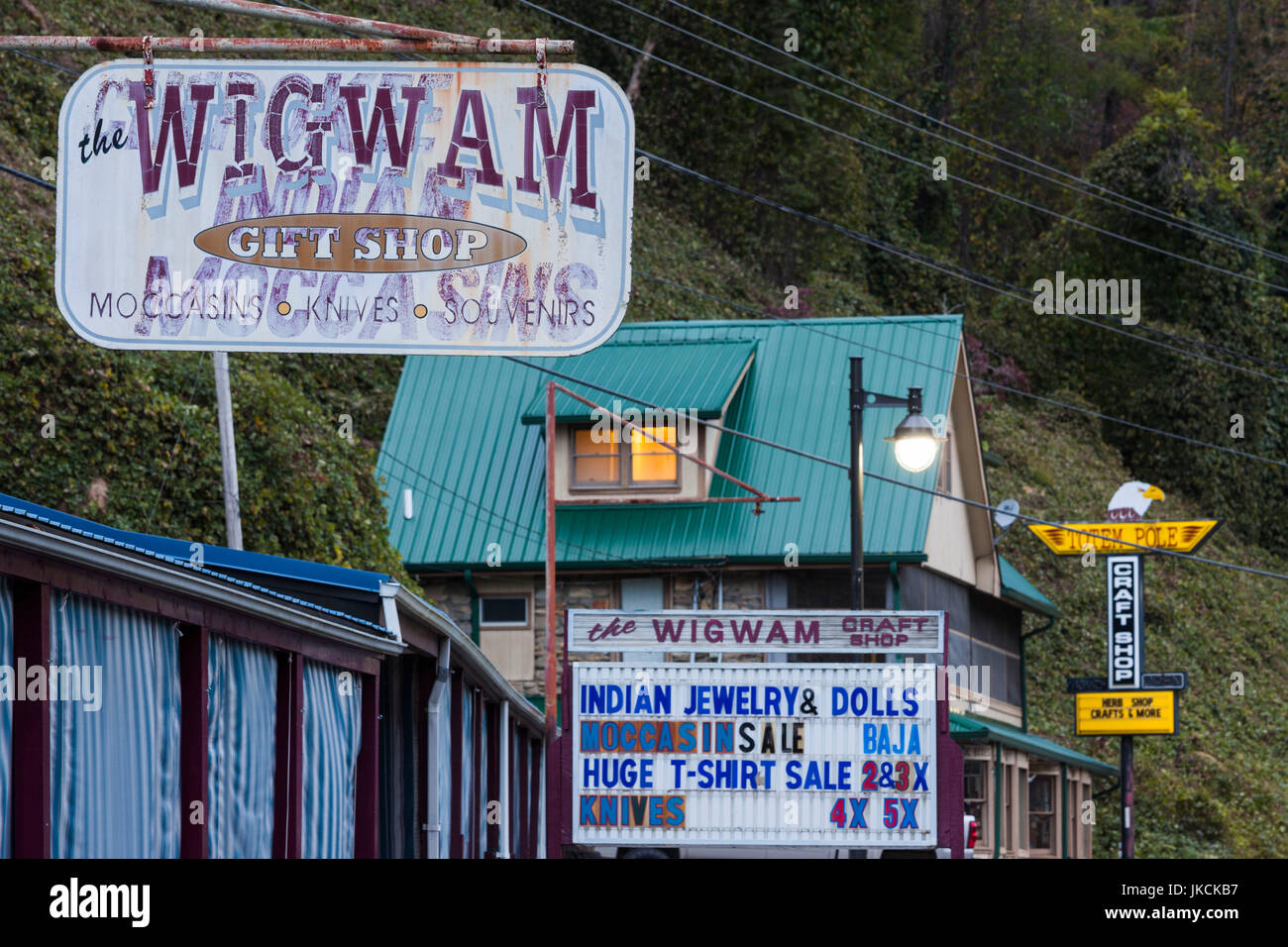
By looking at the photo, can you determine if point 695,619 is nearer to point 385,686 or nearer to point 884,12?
point 385,686

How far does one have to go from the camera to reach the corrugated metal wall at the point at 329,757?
439 inches

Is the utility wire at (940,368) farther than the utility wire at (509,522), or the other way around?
the utility wire at (940,368)

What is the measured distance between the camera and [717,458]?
31703 millimetres

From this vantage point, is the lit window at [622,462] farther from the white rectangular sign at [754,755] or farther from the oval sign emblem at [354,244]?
the oval sign emblem at [354,244]

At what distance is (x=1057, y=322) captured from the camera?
58.5 meters

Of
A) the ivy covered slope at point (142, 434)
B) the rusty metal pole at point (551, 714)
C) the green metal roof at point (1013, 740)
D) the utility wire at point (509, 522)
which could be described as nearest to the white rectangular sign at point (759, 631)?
the rusty metal pole at point (551, 714)

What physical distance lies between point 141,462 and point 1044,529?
16.0m

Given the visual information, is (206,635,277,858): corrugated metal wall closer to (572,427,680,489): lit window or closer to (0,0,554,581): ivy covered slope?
(0,0,554,581): ivy covered slope

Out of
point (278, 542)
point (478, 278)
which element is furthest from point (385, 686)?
point (278, 542)

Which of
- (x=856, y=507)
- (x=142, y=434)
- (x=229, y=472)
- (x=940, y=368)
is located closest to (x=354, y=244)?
(x=229, y=472)

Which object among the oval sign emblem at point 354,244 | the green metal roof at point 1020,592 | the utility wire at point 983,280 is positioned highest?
the utility wire at point 983,280

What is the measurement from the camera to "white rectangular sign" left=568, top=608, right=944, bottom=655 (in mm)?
16328

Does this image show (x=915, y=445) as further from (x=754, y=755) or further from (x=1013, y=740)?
(x=1013, y=740)

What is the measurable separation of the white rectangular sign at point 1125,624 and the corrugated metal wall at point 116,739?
23.2 meters
